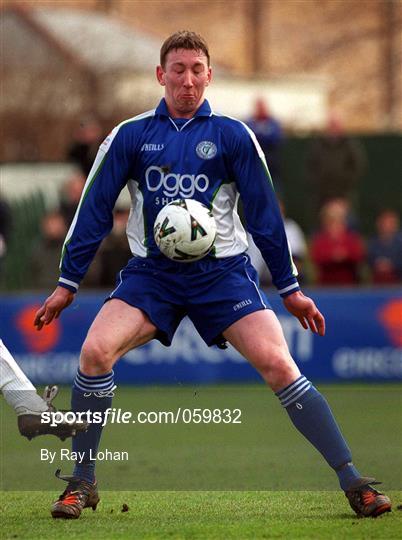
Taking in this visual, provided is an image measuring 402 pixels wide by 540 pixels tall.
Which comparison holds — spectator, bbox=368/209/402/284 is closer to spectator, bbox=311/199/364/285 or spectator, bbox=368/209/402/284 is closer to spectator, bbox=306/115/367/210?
spectator, bbox=311/199/364/285

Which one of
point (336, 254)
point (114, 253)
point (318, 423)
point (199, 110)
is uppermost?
point (199, 110)

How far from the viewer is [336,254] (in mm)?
16734

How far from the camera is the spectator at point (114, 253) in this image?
52.6 ft

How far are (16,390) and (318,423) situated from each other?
1.46 meters

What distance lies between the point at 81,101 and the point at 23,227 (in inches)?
225

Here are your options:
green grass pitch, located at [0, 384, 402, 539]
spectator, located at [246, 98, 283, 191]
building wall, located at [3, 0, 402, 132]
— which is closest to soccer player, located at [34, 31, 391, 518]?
green grass pitch, located at [0, 384, 402, 539]

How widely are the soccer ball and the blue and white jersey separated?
0.07 meters

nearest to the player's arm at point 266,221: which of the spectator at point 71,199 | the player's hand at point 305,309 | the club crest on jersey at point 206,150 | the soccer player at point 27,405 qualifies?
the player's hand at point 305,309

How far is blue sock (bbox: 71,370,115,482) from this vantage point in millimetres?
7137

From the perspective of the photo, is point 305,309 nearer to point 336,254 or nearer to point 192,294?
point 192,294

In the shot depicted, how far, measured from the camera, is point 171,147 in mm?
7137

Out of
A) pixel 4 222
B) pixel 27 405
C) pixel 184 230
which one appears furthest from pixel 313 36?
pixel 27 405

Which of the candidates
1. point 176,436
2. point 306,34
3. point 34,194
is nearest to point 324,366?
point 176,436

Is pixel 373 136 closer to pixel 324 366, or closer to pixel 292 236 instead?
pixel 292 236
